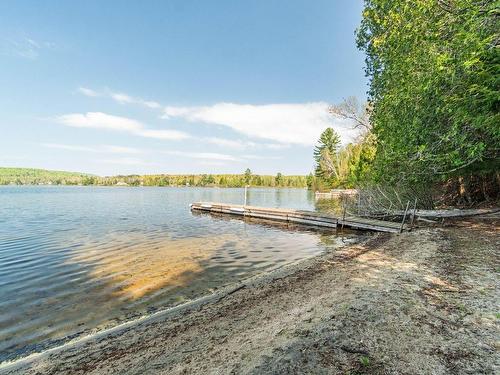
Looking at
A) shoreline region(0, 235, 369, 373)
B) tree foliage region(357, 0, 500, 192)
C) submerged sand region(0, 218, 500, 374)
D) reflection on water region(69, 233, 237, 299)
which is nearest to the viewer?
submerged sand region(0, 218, 500, 374)

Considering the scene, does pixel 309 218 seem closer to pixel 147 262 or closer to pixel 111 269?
pixel 147 262

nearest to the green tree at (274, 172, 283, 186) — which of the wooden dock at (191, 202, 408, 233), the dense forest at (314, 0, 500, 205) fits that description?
the wooden dock at (191, 202, 408, 233)

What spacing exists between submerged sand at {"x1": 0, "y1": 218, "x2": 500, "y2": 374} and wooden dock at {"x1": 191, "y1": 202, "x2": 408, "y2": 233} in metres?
9.82

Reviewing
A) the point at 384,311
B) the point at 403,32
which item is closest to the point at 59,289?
the point at 384,311

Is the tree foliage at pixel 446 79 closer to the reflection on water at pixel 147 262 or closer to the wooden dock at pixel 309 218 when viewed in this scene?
the wooden dock at pixel 309 218

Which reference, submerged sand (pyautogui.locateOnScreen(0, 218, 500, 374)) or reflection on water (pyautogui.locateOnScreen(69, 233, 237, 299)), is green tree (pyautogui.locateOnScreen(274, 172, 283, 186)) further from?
submerged sand (pyautogui.locateOnScreen(0, 218, 500, 374))

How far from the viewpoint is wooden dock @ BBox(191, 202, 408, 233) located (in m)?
18.5

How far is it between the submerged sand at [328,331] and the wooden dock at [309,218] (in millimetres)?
9824

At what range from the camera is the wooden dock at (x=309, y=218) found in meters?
18.5

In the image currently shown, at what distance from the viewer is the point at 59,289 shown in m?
9.44

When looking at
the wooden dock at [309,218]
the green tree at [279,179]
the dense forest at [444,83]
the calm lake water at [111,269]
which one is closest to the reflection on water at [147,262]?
the calm lake water at [111,269]

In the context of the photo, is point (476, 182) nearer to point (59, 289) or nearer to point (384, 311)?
point (384, 311)

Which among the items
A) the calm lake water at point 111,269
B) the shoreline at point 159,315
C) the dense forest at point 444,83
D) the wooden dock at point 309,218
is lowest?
the calm lake water at point 111,269

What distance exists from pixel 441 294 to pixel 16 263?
15.9 m
